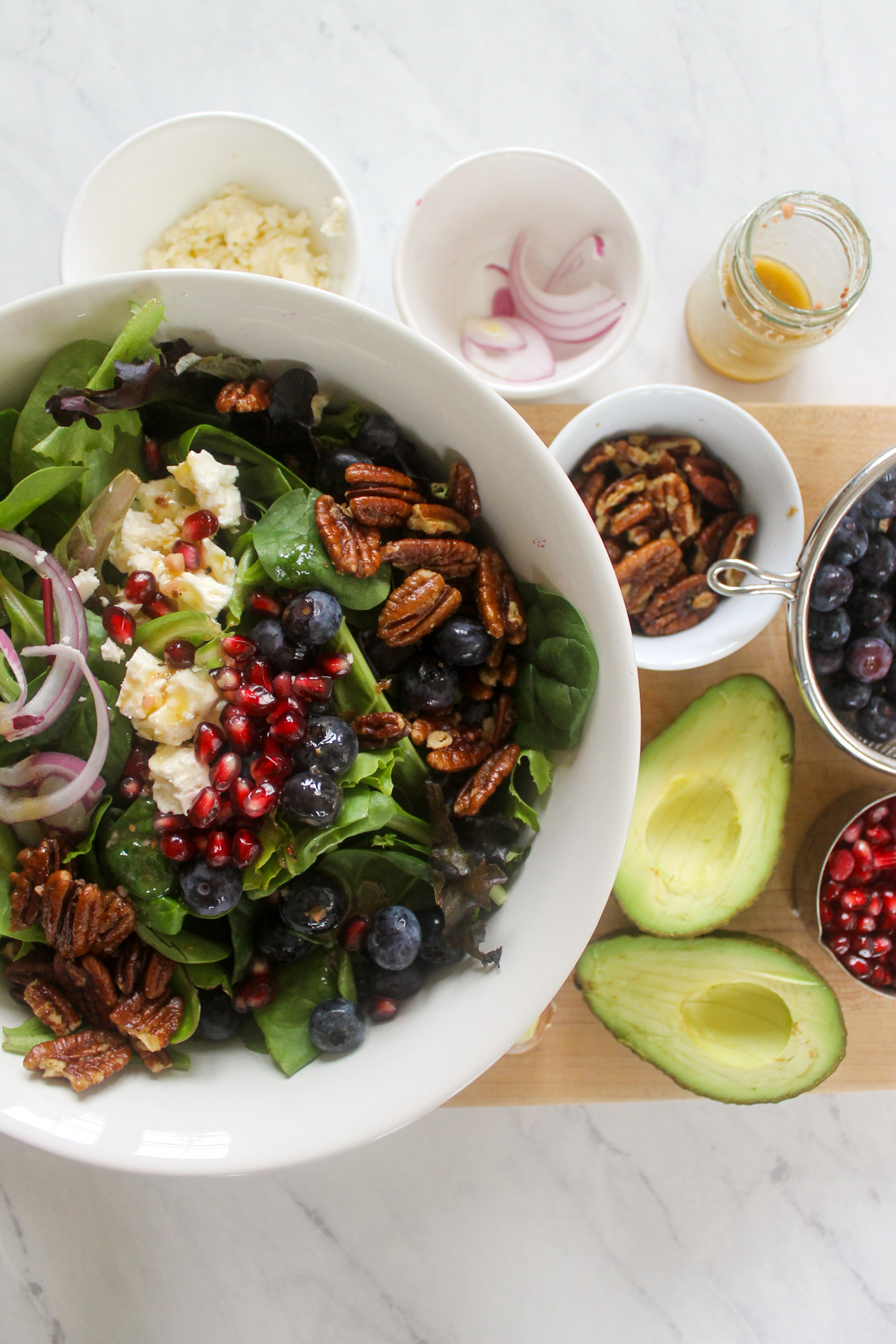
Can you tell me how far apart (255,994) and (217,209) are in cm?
103

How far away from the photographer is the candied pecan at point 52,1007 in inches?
31.4

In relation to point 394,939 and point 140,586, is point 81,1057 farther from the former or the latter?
point 140,586

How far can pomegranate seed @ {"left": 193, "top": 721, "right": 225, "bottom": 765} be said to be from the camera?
2.57ft

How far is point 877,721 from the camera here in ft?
3.60

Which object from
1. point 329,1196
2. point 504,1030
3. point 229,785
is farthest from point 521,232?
point 329,1196

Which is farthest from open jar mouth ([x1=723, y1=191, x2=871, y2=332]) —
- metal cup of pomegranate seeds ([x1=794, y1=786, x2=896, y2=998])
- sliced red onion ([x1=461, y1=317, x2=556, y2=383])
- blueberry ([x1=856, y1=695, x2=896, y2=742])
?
metal cup of pomegranate seeds ([x1=794, y1=786, x2=896, y2=998])

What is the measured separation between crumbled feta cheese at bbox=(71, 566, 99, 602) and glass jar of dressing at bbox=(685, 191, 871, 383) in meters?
0.88

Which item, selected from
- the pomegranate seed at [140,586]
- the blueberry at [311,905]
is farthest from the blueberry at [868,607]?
the pomegranate seed at [140,586]

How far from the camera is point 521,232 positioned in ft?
4.14

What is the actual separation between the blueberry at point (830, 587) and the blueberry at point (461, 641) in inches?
18.1

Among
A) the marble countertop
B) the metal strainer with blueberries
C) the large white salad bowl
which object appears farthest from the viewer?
the marble countertop

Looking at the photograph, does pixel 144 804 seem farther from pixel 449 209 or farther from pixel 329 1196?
pixel 449 209

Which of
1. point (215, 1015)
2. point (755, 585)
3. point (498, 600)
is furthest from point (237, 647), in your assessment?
point (755, 585)

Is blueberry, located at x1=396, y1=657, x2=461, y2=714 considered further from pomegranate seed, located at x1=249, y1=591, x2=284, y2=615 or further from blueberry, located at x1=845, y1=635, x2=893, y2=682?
blueberry, located at x1=845, y1=635, x2=893, y2=682
